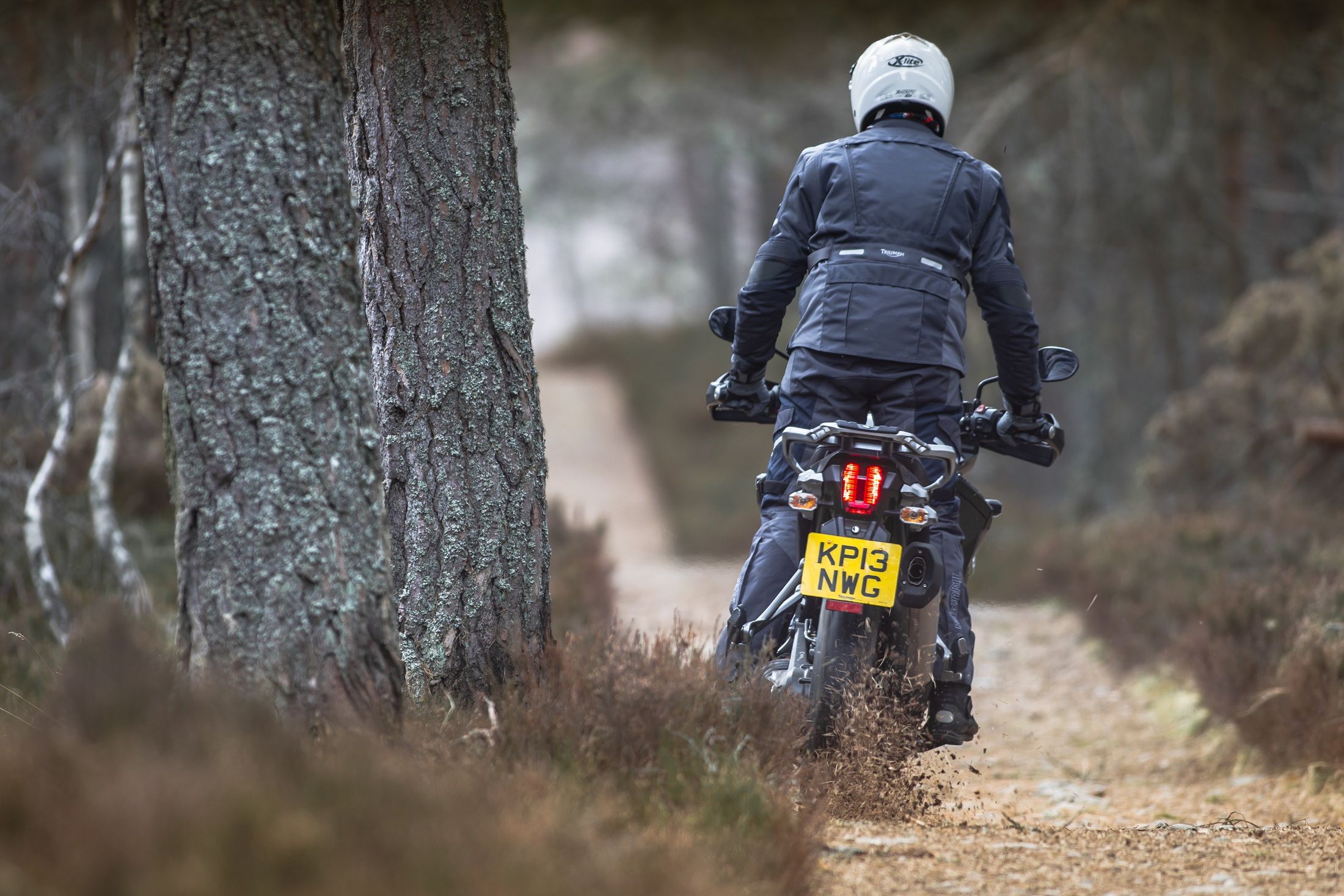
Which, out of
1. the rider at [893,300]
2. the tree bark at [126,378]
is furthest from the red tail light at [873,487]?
the tree bark at [126,378]

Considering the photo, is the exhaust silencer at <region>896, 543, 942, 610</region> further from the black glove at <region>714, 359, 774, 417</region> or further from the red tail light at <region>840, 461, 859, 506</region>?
the black glove at <region>714, 359, 774, 417</region>

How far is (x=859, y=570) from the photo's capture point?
13.0 ft

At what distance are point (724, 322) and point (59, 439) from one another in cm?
389

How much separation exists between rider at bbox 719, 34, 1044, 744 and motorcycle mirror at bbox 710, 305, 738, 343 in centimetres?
6

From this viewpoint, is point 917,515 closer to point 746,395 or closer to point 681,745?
point 746,395

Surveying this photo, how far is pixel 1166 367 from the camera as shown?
13.4m

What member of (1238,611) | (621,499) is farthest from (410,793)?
(621,499)

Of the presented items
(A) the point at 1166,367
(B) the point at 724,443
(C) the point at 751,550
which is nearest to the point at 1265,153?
(A) the point at 1166,367

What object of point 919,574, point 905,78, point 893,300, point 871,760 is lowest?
point 871,760

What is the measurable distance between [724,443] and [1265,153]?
317 inches

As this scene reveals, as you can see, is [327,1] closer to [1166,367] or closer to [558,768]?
[558,768]

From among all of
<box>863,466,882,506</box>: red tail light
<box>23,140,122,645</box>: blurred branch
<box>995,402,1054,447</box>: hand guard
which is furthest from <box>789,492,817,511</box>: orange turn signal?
<box>23,140,122,645</box>: blurred branch

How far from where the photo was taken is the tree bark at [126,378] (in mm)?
6805

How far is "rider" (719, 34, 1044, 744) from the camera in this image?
4.15 meters
